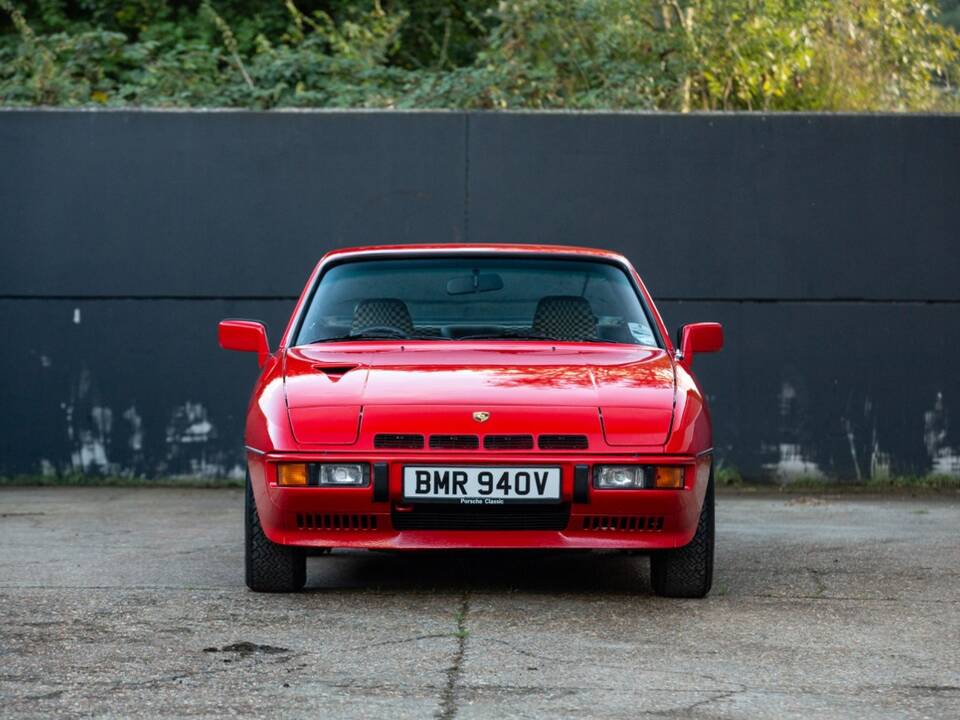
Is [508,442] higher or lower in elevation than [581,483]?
higher

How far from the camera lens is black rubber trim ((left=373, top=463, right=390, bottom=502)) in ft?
18.3

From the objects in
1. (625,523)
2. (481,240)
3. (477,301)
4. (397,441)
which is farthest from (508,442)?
(481,240)

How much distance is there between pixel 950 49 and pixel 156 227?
6.50 metres

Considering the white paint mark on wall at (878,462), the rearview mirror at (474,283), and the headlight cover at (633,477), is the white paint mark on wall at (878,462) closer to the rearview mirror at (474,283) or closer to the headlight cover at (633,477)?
the rearview mirror at (474,283)

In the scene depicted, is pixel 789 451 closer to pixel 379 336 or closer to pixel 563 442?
pixel 379 336

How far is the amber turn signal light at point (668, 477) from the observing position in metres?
5.62

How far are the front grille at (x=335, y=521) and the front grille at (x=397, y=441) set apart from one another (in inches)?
9.9

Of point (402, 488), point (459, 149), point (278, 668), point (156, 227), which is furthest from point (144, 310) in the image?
point (278, 668)

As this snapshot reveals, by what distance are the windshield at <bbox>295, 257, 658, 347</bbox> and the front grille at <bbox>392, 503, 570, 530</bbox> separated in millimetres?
1229

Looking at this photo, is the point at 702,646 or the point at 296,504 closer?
the point at 702,646

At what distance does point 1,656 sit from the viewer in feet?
15.7

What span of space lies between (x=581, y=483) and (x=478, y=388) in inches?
21.1

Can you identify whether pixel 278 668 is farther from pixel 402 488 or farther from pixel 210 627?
pixel 402 488

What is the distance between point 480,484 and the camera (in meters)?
5.58
